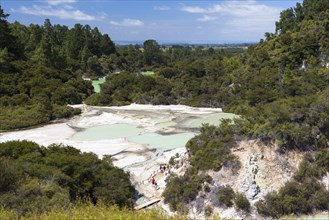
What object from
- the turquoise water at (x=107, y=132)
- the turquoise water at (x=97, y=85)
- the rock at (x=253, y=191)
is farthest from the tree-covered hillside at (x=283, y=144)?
the turquoise water at (x=97, y=85)

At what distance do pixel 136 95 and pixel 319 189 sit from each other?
34.8 metres

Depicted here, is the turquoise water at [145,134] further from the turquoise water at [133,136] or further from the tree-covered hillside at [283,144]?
the tree-covered hillside at [283,144]

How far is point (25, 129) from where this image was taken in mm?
36688

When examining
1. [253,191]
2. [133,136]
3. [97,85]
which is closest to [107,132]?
[133,136]

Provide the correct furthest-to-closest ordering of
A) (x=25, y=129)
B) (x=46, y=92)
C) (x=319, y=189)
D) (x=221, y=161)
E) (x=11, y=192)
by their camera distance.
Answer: (x=46, y=92) < (x=25, y=129) < (x=221, y=161) < (x=319, y=189) < (x=11, y=192)

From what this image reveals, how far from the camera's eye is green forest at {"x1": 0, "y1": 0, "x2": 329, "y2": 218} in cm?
1867

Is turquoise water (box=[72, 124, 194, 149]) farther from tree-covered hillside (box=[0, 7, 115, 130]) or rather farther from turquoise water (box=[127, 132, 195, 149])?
tree-covered hillside (box=[0, 7, 115, 130])

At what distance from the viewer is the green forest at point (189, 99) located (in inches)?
735

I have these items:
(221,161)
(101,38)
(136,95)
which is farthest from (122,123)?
(101,38)

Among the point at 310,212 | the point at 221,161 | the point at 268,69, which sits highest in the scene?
the point at 268,69

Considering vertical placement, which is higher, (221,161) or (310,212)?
(221,161)

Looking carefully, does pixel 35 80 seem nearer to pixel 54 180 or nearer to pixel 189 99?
pixel 189 99

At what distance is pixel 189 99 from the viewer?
164 feet

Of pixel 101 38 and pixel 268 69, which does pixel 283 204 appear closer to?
pixel 268 69
